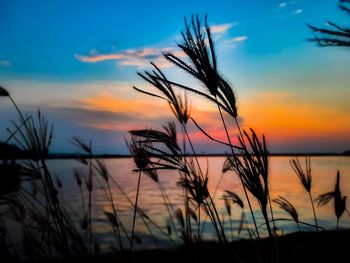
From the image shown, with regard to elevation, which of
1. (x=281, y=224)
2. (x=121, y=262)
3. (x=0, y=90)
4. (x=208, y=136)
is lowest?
(x=281, y=224)

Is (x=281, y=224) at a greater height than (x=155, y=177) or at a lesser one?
lesser

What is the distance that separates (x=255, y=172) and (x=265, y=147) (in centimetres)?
15

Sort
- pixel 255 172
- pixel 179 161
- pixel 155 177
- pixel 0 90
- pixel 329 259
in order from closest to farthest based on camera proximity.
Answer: pixel 255 172, pixel 179 161, pixel 0 90, pixel 155 177, pixel 329 259

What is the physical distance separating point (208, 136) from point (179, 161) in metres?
0.47

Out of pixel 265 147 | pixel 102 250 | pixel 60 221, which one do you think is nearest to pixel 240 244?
pixel 102 250

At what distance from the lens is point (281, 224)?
13.6 metres

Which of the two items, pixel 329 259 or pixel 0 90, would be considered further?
pixel 329 259

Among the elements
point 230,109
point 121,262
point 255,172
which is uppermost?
point 230,109

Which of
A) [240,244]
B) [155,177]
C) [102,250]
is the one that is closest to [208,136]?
[155,177]

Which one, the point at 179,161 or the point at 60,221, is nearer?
the point at 179,161

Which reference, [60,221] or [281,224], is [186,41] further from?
[281,224]

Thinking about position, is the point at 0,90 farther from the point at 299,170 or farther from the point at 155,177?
the point at 299,170

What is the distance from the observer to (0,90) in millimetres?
2107

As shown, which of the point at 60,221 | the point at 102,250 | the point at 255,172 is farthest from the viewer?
the point at 102,250
